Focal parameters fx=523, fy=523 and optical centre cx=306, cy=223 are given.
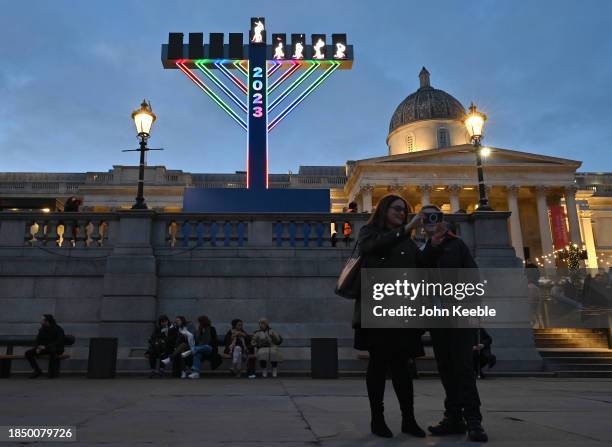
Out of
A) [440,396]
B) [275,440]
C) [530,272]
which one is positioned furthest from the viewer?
[530,272]

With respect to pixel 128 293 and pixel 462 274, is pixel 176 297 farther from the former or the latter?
pixel 462 274

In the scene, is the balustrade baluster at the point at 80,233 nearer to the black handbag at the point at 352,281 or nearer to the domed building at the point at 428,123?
the black handbag at the point at 352,281

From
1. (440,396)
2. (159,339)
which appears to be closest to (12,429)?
(440,396)

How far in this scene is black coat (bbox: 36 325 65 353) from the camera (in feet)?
35.5

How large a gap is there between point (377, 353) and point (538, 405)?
3245 millimetres

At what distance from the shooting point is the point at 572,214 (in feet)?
171

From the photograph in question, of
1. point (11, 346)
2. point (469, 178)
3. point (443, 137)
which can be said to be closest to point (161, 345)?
point (11, 346)

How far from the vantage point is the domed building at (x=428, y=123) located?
6366 centimetres

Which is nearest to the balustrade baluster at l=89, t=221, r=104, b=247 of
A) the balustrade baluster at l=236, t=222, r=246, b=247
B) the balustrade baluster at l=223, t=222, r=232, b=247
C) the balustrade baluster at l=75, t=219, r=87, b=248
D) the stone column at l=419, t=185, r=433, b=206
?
the balustrade baluster at l=75, t=219, r=87, b=248

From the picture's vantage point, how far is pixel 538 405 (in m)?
6.14

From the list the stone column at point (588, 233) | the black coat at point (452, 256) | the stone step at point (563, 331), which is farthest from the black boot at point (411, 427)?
the stone column at point (588, 233)

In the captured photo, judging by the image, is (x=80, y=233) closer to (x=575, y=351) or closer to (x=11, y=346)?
(x=11, y=346)

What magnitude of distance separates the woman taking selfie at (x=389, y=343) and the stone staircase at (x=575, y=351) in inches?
403

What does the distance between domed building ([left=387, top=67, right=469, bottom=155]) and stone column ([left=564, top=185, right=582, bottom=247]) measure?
13483 millimetres
